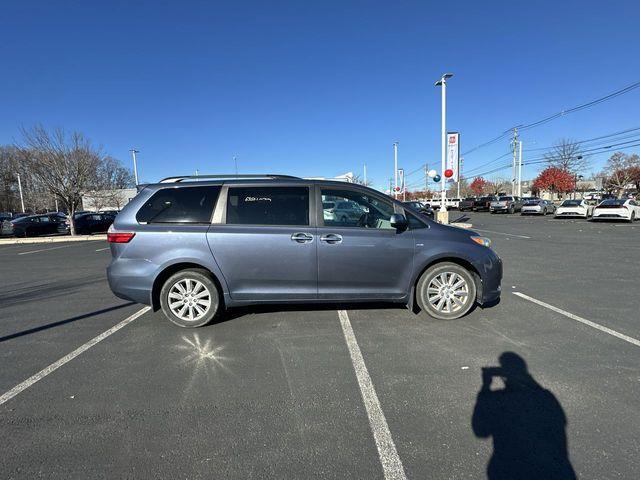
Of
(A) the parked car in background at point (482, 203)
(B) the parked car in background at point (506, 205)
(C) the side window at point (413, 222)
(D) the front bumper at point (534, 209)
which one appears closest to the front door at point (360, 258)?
(C) the side window at point (413, 222)

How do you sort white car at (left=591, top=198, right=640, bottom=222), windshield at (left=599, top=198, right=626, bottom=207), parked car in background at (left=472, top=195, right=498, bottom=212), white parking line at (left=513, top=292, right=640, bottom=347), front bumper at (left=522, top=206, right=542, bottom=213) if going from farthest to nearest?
parked car in background at (left=472, top=195, right=498, bottom=212), front bumper at (left=522, top=206, right=542, bottom=213), windshield at (left=599, top=198, right=626, bottom=207), white car at (left=591, top=198, right=640, bottom=222), white parking line at (left=513, top=292, right=640, bottom=347)

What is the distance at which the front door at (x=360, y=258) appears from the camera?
4.39 meters

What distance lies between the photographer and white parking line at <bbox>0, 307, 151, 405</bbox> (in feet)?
10.1

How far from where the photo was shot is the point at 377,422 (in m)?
2.58

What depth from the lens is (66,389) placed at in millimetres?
3115

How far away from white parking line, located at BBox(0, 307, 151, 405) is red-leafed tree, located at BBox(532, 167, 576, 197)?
65.4 meters

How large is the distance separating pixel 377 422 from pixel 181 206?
349cm

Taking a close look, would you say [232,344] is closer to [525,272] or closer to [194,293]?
[194,293]

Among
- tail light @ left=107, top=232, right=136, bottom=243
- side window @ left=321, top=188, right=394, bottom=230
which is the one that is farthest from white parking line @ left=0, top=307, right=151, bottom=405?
side window @ left=321, top=188, right=394, bottom=230

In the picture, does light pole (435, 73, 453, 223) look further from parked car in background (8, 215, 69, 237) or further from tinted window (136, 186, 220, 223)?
parked car in background (8, 215, 69, 237)

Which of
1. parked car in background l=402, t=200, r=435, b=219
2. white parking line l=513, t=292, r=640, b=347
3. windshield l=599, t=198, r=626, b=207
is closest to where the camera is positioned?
white parking line l=513, t=292, r=640, b=347

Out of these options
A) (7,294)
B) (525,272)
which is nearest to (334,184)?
(525,272)

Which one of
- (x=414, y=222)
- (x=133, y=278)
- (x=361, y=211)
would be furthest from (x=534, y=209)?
(x=133, y=278)

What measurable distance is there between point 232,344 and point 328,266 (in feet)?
4.85
